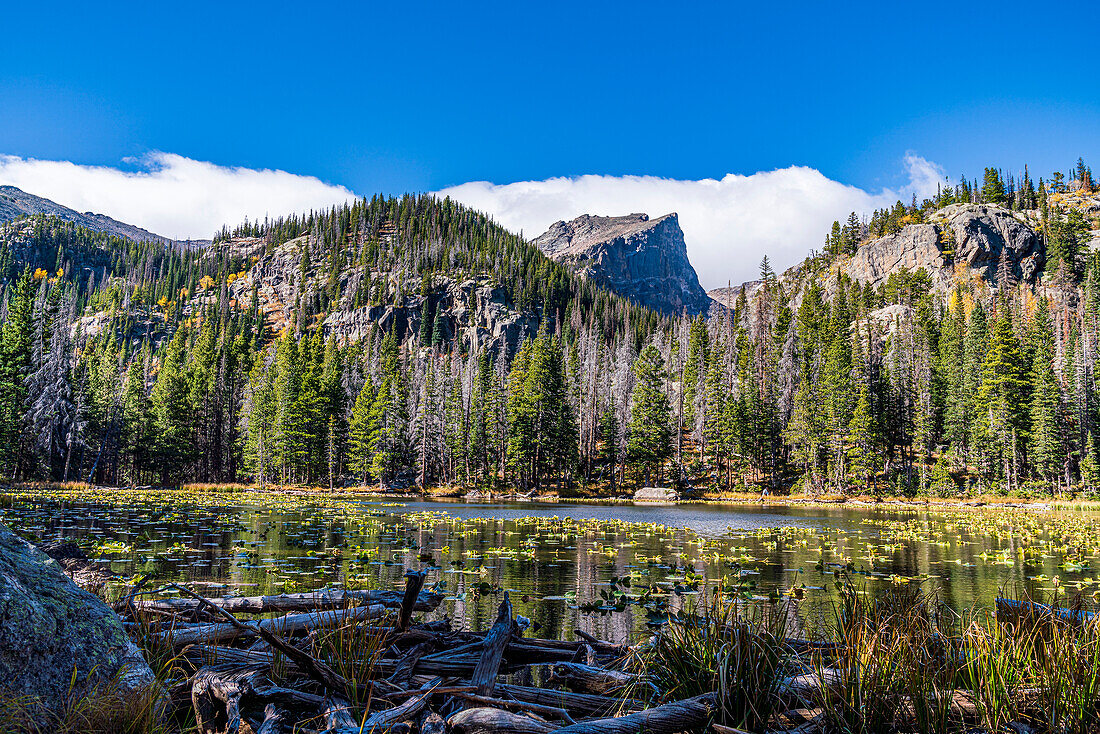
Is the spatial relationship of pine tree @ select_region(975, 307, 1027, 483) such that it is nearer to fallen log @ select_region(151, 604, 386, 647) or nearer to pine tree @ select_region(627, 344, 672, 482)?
pine tree @ select_region(627, 344, 672, 482)

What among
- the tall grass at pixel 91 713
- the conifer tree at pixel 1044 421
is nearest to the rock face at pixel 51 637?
the tall grass at pixel 91 713

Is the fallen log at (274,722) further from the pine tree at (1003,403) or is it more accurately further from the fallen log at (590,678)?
the pine tree at (1003,403)

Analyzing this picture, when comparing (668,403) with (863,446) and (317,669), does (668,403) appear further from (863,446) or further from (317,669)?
(317,669)

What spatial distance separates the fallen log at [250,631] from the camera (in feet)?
18.6

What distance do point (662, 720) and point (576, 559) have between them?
46.3ft

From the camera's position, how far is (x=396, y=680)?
17.1ft

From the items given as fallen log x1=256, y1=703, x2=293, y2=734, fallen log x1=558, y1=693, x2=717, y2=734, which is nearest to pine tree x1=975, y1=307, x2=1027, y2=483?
fallen log x1=558, y1=693, x2=717, y2=734

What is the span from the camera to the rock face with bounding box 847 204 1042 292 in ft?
468

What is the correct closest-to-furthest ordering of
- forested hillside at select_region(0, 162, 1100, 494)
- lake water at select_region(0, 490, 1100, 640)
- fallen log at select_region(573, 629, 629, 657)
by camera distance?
fallen log at select_region(573, 629, 629, 657) < lake water at select_region(0, 490, 1100, 640) < forested hillside at select_region(0, 162, 1100, 494)

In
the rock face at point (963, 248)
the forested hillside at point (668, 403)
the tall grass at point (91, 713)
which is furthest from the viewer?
the rock face at point (963, 248)

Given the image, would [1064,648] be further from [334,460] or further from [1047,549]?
[334,460]

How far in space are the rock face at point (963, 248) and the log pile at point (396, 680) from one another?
Answer: 157 metres

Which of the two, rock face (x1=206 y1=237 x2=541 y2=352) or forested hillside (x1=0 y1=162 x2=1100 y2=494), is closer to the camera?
forested hillside (x1=0 y1=162 x2=1100 y2=494)

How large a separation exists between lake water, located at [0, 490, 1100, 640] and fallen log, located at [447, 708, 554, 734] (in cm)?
216
